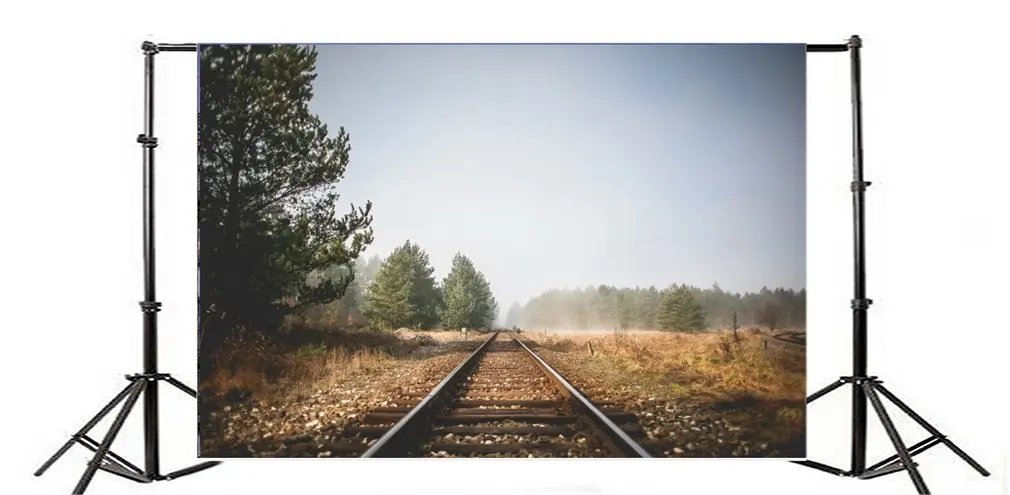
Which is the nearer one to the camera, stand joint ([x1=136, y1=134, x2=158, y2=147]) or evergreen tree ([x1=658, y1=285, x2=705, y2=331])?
stand joint ([x1=136, y1=134, x2=158, y2=147])

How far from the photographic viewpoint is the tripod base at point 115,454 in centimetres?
402

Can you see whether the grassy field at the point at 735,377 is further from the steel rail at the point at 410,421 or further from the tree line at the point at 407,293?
→ the steel rail at the point at 410,421

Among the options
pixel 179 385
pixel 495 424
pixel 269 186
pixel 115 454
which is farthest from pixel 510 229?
pixel 115 454

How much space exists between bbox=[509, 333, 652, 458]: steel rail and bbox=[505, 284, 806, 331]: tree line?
0.33 metres

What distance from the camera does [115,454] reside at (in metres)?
4.17

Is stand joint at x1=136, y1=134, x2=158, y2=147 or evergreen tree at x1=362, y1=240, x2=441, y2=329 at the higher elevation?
stand joint at x1=136, y1=134, x2=158, y2=147

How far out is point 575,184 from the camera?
15.0ft
